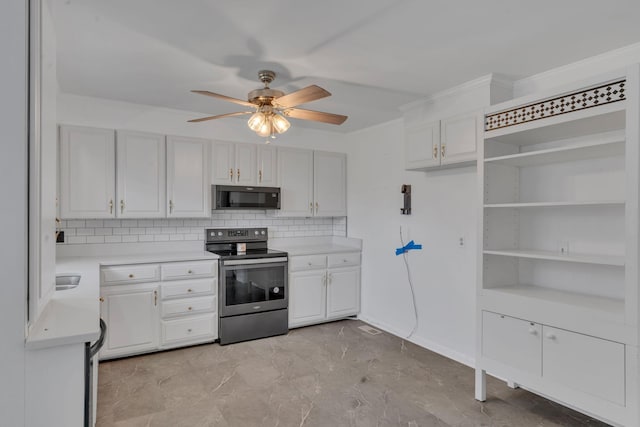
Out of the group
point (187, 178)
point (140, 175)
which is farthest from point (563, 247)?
point (140, 175)

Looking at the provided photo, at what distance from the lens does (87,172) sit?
347 centimetres

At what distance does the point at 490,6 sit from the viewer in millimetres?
1996

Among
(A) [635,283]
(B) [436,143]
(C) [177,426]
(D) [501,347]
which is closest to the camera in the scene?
(A) [635,283]

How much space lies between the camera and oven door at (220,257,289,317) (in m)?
3.87

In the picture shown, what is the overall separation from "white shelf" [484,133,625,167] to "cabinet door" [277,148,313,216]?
238cm

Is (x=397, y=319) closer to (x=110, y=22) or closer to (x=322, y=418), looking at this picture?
(x=322, y=418)

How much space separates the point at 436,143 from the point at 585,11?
143cm

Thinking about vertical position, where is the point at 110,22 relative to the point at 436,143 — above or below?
above

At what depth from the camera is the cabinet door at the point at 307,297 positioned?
4301 mm

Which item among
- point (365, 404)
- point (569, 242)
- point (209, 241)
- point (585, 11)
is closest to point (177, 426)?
point (365, 404)

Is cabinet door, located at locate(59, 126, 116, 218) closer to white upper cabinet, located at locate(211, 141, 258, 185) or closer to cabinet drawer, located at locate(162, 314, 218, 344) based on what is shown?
white upper cabinet, located at locate(211, 141, 258, 185)

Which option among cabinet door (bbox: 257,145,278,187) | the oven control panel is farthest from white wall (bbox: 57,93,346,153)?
the oven control panel

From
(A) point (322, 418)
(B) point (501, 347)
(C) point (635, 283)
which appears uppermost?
(C) point (635, 283)

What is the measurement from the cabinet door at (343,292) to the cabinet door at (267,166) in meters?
1.28
